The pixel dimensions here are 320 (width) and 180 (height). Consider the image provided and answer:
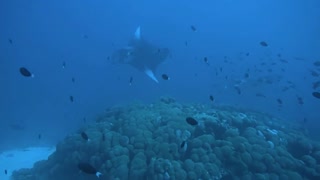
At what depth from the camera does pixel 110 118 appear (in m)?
13.7

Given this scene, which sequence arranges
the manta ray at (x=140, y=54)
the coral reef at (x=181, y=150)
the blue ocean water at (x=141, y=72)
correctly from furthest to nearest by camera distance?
1. the blue ocean water at (x=141, y=72)
2. the manta ray at (x=140, y=54)
3. the coral reef at (x=181, y=150)

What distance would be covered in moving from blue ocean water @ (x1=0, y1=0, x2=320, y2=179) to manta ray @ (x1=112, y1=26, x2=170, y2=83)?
1.05 m

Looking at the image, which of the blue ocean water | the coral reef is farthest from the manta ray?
the coral reef

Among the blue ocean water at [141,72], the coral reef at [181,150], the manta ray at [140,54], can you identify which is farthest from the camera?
the blue ocean water at [141,72]

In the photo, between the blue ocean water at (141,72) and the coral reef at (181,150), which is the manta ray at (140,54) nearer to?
the blue ocean water at (141,72)

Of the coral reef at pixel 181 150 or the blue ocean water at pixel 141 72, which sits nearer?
the coral reef at pixel 181 150

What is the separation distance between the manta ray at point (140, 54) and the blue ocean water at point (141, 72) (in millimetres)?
1052

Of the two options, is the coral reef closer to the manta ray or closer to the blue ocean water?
the blue ocean water

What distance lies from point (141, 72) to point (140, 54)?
17.4 m

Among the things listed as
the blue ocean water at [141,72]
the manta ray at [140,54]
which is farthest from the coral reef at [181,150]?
the manta ray at [140,54]

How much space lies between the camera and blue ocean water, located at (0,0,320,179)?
29.3 meters

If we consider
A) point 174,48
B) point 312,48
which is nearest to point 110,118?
point 174,48

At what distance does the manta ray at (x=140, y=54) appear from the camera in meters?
23.4

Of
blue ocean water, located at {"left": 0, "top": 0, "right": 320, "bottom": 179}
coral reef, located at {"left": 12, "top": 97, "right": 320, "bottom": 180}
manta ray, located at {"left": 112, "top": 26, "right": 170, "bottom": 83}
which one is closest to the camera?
coral reef, located at {"left": 12, "top": 97, "right": 320, "bottom": 180}
